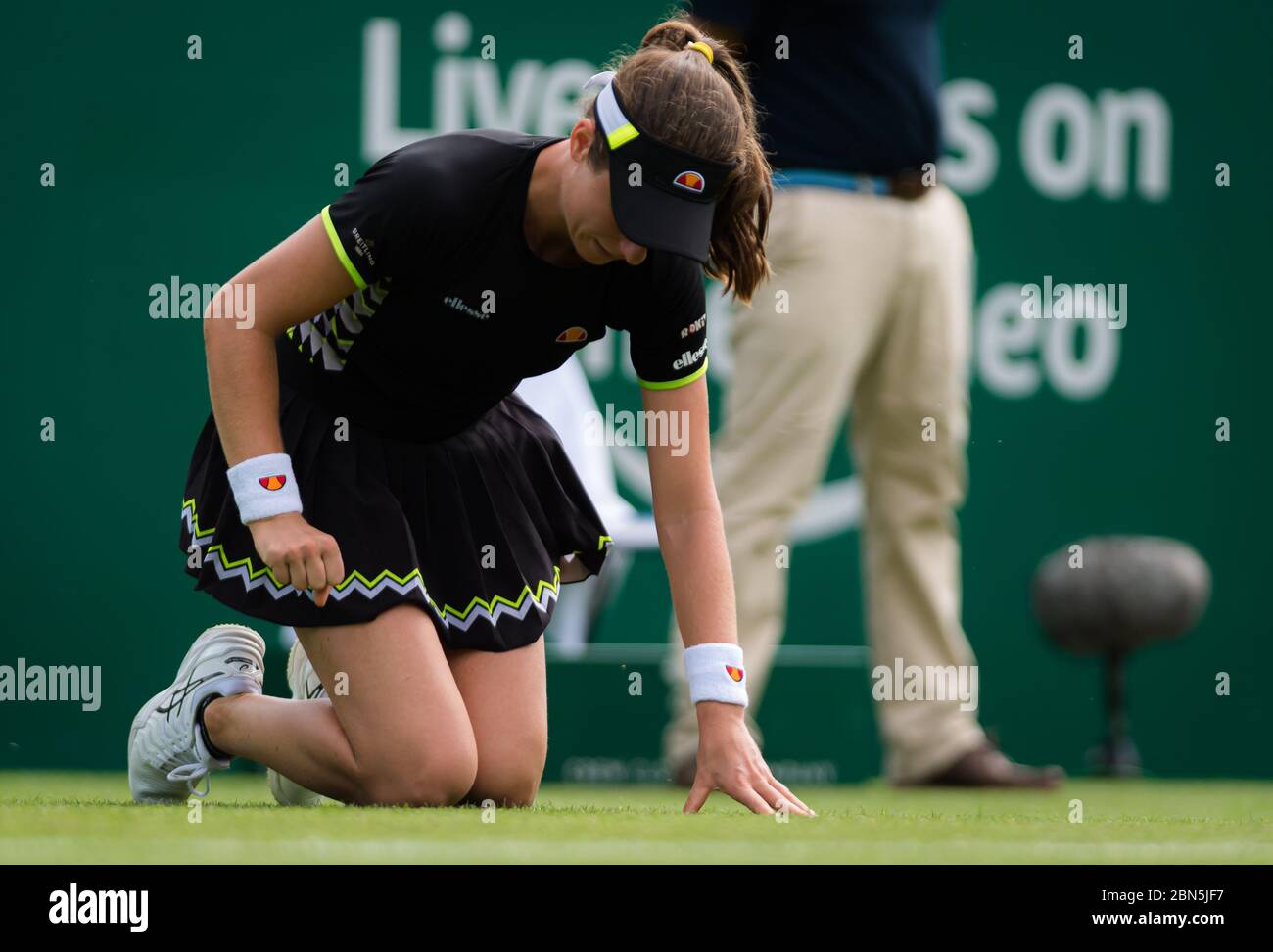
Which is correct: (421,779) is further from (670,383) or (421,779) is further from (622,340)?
(622,340)

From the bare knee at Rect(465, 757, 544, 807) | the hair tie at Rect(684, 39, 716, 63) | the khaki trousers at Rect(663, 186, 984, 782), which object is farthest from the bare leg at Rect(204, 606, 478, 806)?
the khaki trousers at Rect(663, 186, 984, 782)

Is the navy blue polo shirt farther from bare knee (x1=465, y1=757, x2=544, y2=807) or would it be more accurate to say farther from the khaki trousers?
bare knee (x1=465, y1=757, x2=544, y2=807)

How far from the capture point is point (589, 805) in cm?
281

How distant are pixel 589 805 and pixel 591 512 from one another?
0.44 meters

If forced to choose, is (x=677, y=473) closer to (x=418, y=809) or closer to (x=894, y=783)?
(x=418, y=809)

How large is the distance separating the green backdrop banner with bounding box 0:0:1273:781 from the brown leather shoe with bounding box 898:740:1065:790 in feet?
1.56

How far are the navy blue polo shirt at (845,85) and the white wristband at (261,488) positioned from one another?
5.22ft

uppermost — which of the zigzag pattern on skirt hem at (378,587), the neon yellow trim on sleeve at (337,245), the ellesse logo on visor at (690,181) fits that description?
the ellesse logo on visor at (690,181)

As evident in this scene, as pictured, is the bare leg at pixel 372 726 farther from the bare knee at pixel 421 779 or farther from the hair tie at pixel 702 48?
the hair tie at pixel 702 48

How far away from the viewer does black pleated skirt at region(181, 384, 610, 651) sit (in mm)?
2547

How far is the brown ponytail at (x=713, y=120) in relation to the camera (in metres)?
2.23

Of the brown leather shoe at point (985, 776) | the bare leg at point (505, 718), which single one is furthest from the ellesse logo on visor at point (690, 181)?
the brown leather shoe at point (985, 776)
